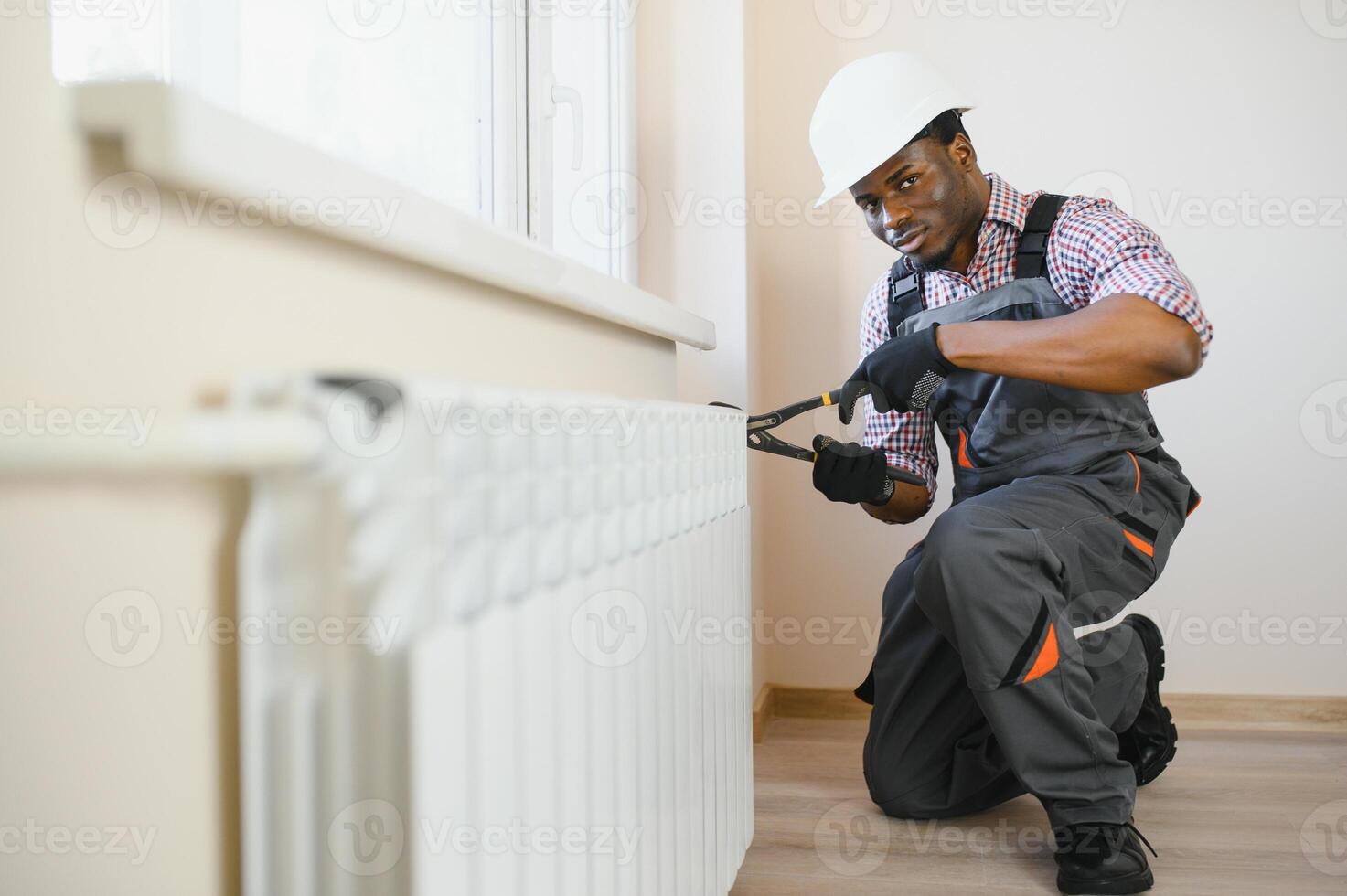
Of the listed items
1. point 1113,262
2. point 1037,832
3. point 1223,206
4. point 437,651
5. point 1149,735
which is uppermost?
point 1223,206

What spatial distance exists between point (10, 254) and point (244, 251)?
14 centimetres

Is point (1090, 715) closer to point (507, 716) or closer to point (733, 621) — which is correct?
point (733, 621)

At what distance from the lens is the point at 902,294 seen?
200 cm

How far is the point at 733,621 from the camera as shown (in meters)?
1.32

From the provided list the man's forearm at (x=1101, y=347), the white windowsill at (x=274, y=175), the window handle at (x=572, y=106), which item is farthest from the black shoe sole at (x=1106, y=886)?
the window handle at (x=572, y=106)

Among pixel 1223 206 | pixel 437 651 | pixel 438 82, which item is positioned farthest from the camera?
pixel 1223 206

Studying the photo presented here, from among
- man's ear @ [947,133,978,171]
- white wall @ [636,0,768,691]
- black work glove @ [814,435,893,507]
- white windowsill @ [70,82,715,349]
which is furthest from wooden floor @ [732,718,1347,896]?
man's ear @ [947,133,978,171]

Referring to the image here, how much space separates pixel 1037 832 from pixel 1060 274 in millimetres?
939

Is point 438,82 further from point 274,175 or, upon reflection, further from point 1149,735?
point 1149,735

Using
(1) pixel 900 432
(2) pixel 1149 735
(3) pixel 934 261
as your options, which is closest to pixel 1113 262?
(3) pixel 934 261

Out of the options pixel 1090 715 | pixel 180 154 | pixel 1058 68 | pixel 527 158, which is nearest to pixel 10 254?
pixel 180 154

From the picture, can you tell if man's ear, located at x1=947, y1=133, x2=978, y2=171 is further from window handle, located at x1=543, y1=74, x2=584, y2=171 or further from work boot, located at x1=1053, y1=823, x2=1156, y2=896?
work boot, located at x1=1053, y1=823, x2=1156, y2=896

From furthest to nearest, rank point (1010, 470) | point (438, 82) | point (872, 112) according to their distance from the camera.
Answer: point (1010, 470)
point (872, 112)
point (438, 82)

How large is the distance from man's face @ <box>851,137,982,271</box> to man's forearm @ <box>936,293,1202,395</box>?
277 millimetres
